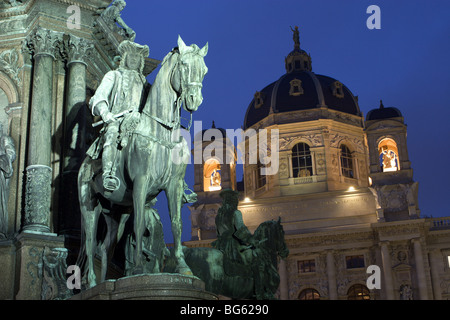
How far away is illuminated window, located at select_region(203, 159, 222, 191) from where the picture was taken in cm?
6575

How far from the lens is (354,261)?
5744cm

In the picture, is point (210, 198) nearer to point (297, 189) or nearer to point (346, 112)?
point (297, 189)

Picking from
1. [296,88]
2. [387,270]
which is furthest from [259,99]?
[387,270]

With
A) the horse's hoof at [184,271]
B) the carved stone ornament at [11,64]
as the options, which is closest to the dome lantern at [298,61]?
the carved stone ornament at [11,64]

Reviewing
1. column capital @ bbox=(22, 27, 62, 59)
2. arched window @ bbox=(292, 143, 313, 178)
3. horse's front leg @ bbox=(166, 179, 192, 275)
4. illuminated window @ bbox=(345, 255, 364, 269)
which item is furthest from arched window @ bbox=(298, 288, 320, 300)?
horse's front leg @ bbox=(166, 179, 192, 275)

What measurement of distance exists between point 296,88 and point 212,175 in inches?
509

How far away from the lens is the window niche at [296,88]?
71.1 m

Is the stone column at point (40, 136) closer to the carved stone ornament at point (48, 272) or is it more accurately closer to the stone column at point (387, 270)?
the carved stone ornament at point (48, 272)

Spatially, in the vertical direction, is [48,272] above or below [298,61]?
below

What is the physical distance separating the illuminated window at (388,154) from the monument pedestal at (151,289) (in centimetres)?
5567

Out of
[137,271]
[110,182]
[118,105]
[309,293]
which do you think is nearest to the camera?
[137,271]

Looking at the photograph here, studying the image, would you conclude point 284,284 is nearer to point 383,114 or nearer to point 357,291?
point 357,291

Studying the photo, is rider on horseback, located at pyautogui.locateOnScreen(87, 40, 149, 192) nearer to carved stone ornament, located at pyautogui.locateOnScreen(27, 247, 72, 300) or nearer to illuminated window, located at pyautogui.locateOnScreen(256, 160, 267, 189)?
carved stone ornament, located at pyautogui.locateOnScreen(27, 247, 72, 300)

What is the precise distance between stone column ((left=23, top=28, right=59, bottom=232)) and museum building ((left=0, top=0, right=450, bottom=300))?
20mm
